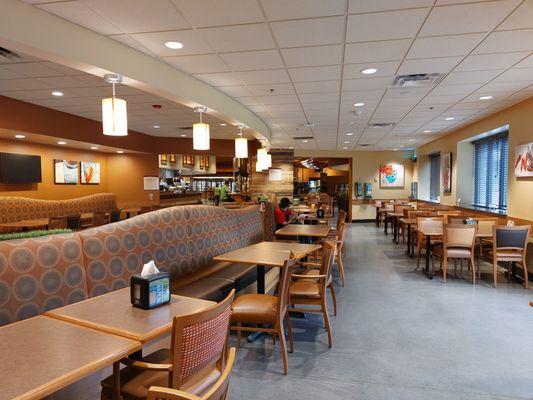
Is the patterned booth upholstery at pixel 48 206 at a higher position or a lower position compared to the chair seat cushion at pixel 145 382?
higher

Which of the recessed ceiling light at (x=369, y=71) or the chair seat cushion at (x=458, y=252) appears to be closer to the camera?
the recessed ceiling light at (x=369, y=71)

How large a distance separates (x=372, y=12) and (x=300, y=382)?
3.16 m

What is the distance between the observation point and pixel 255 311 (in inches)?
119

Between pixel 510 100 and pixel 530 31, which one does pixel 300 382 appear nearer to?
pixel 530 31

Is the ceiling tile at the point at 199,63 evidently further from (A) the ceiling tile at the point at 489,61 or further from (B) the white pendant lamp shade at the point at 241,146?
(A) the ceiling tile at the point at 489,61

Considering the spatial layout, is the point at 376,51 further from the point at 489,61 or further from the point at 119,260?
the point at 119,260

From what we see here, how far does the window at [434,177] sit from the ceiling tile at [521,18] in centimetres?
919

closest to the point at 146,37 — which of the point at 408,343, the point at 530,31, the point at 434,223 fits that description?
the point at 530,31

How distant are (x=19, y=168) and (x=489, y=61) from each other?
894 centimetres

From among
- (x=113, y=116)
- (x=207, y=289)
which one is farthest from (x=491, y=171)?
(x=113, y=116)

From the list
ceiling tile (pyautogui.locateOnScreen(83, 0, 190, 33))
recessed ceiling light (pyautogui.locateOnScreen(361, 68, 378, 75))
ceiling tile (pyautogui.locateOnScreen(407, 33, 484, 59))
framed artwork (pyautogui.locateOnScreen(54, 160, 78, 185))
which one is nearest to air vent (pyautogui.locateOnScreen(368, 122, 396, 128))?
recessed ceiling light (pyautogui.locateOnScreen(361, 68, 378, 75))

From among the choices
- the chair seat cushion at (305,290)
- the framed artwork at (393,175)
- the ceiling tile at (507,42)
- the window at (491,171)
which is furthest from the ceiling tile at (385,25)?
the framed artwork at (393,175)

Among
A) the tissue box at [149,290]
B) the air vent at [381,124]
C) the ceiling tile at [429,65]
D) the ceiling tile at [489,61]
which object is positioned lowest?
the tissue box at [149,290]

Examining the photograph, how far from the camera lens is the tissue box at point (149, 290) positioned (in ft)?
6.81
